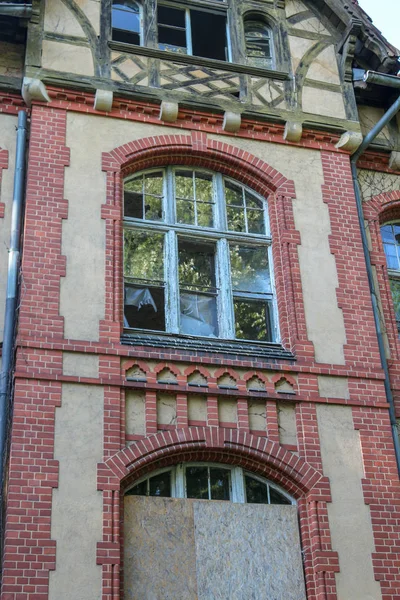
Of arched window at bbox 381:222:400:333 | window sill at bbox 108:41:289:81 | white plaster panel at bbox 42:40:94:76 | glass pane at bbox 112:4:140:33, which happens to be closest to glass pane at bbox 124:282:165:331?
white plaster panel at bbox 42:40:94:76

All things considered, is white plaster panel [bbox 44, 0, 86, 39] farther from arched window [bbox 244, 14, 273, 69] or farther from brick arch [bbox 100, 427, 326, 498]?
brick arch [bbox 100, 427, 326, 498]

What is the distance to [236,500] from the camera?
10344 millimetres

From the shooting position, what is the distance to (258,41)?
45.2ft

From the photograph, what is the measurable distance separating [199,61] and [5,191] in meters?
3.50

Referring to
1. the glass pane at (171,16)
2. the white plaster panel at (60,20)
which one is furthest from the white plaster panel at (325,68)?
the white plaster panel at (60,20)

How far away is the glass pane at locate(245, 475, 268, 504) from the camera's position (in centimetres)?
1043

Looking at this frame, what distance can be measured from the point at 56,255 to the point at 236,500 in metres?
3.54

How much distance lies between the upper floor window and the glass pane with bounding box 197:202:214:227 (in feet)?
8.07

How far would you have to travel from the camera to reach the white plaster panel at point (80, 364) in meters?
10.2

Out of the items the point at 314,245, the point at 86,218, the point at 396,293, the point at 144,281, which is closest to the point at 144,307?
the point at 144,281

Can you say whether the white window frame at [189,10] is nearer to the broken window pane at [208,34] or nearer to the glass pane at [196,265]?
the broken window pane at [208,34]

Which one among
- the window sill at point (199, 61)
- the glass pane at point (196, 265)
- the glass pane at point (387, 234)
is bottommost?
the glass pane at point (196, 265)

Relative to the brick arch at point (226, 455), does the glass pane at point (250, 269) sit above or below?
above

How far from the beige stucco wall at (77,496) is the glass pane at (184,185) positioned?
338cm
